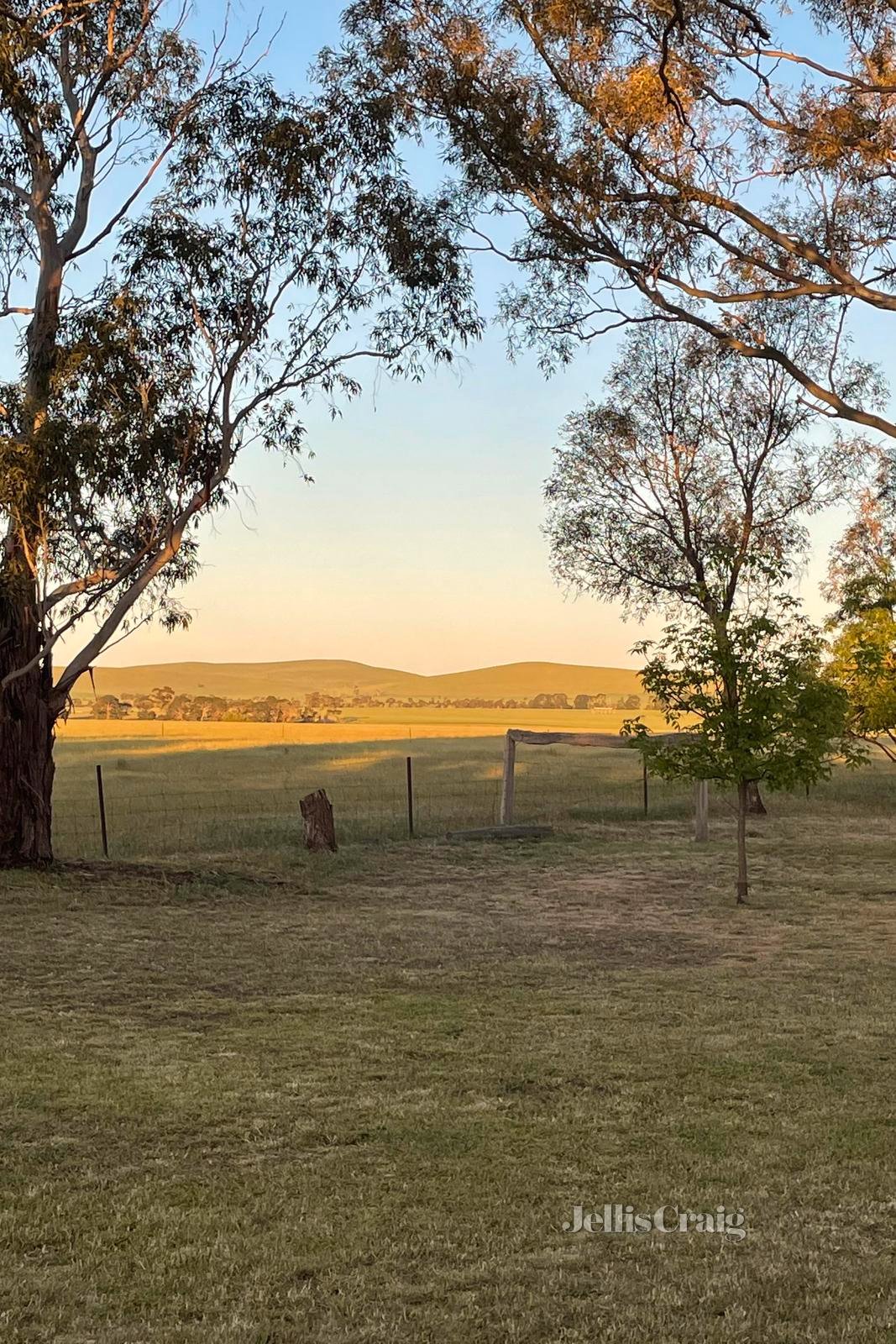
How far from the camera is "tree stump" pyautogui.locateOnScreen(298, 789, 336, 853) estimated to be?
23.2 m

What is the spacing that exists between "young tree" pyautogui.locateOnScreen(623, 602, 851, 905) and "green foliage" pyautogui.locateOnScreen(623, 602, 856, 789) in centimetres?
1

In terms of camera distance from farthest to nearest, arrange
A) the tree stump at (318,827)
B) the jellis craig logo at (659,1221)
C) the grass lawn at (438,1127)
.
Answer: the tree stump at (318,827) → the jellis craig logo at (659,1221) → the grass lawn at (438,1127)

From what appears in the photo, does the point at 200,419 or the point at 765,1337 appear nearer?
the point at 765,1337

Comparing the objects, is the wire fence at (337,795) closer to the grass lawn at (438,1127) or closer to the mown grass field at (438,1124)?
the mown grass field at (438,1124)

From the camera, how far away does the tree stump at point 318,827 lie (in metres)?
23.2

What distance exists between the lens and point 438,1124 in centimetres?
755

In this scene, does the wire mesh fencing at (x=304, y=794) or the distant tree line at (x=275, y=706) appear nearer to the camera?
the wire mesh fencing at (x=304, y=794)

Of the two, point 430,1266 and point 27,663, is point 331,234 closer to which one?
point 27,663

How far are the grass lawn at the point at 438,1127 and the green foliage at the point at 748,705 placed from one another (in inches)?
108

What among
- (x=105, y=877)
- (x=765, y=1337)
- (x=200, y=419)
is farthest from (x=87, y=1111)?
(x=200, y=419)

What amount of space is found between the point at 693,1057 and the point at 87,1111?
4210mm

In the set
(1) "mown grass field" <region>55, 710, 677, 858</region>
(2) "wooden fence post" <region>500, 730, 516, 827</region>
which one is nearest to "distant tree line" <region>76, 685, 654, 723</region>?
(1) "mown grass field" <region>55, 710, 677, 858</region>

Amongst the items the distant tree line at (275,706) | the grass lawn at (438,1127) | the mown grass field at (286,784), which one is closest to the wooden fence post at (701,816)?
the mown grass field at (286,784)

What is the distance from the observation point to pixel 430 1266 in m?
5.43
